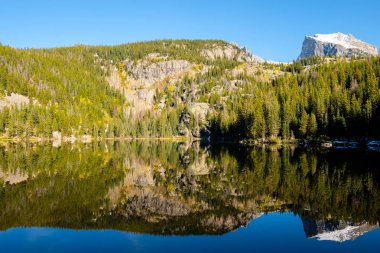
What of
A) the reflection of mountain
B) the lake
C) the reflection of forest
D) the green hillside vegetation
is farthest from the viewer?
the green hillside vegetation

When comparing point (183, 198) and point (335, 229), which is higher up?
point (335, 229)

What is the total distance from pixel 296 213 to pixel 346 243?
640cm

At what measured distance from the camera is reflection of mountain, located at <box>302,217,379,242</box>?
19.5 metres

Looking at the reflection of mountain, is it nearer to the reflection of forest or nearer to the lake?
the lake

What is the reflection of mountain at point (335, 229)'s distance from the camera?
64.0 ft

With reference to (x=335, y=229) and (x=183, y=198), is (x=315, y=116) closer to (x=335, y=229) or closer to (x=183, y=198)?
(x=183, y=198)

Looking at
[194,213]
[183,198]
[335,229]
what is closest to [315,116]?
[183,198]

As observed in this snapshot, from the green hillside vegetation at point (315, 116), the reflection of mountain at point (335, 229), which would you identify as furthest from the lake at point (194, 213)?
the green hillside vegetation at point (315, 116)

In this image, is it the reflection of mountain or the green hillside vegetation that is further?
the green hillside vegetation

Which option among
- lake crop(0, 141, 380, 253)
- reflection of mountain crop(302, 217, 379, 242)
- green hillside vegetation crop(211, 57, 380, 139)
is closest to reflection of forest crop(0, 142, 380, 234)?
lake crop(0, 141, 380, 253)

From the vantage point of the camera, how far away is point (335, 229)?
20688 mm

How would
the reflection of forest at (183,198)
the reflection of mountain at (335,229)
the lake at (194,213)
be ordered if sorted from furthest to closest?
the reflection of forest at (183,198) → the reflection of mountain at (335,229) → the lake at (194,213)

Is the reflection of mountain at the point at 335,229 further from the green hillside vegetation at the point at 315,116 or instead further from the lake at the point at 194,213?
the green hillside vegetation at the point at 315,116

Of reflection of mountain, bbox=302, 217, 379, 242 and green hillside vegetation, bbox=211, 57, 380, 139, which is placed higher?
green hillside vegetation, bbox=211, 57, 380, 139
